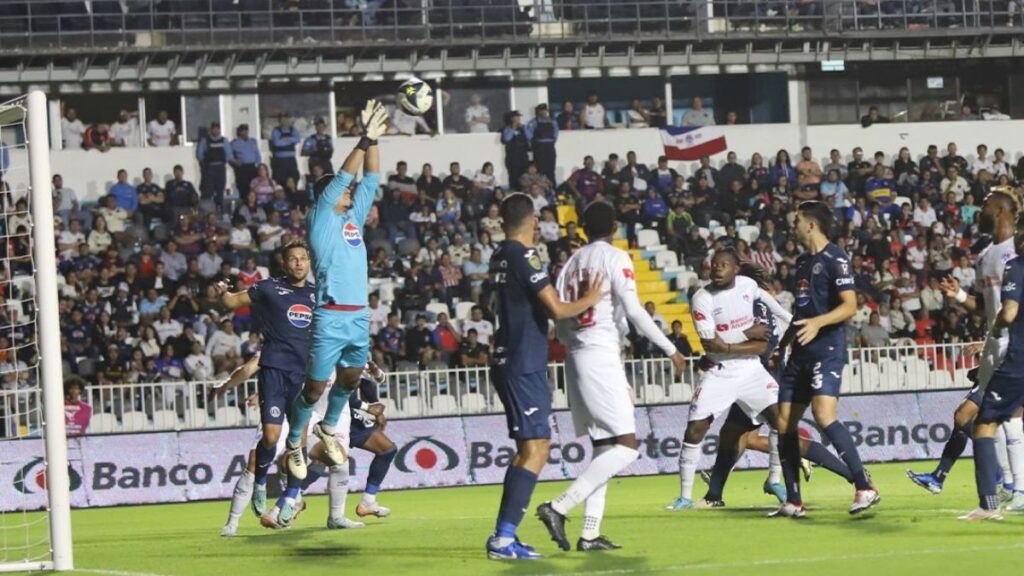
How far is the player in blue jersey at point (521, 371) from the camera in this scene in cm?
1124

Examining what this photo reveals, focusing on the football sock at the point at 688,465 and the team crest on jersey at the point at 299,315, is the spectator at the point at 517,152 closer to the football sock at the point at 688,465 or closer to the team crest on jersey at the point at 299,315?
the football sock at the point at 688,465

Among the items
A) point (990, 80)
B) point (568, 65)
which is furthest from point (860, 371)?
point (990, 80)

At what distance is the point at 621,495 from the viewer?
2023 cm

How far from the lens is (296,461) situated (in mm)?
13289

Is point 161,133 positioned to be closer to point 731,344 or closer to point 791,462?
point 731,344

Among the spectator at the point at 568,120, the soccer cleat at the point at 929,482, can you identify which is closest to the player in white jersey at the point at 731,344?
the soccer cleat at the point at 929,482

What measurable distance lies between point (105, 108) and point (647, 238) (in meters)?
12.8

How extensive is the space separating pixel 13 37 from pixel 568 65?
12231 mm

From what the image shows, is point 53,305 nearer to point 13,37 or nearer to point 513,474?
point 513,474

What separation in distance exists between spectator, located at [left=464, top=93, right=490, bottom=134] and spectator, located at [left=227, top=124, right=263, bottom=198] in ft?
18.8

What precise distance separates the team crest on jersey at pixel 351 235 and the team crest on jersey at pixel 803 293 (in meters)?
3.46

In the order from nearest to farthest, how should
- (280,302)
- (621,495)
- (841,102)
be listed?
(280,302)
(621,495)
(841,102)

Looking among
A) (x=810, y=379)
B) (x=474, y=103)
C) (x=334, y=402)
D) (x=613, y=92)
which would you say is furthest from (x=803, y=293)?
(x=613, y=92)

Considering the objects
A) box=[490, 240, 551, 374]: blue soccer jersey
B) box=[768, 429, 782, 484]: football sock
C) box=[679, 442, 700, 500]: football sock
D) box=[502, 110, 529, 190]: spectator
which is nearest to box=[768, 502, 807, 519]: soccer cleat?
box=[768, 429, 782, 484]: football sock
